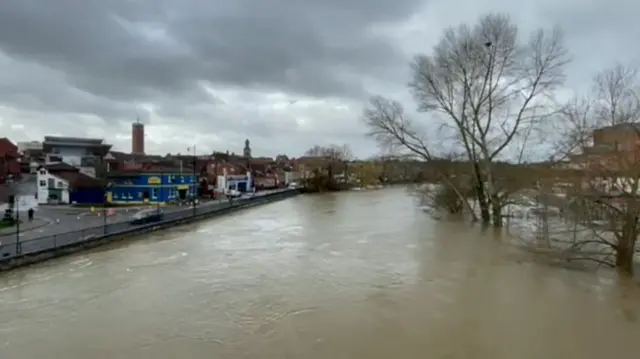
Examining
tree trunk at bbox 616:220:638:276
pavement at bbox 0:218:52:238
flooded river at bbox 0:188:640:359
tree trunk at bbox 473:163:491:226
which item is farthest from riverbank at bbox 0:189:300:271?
tree trunk at bbox 616:220:638:276

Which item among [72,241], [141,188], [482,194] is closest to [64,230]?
[72,241]

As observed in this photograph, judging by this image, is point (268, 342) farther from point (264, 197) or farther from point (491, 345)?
point (264, 197)

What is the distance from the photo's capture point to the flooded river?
796cm

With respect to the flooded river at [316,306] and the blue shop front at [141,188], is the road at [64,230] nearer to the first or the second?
the flooded river at [316,306]

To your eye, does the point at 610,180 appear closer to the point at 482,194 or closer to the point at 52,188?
the point at 482,194

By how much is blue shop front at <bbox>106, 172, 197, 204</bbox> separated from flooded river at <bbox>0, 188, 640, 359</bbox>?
20.1 meters

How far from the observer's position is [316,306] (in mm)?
10055

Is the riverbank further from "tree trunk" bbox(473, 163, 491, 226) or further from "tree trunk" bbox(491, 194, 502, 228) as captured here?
"tree trunk" bbox(491, 194, 502, 228)

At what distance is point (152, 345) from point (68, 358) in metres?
1.21

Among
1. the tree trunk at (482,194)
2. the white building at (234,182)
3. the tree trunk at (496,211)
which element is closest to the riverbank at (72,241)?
the tree trunk at (482,194)

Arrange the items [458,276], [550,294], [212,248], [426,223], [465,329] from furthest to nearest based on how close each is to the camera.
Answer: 1. [426,223]
2. [212,248]
3. [458,276]
4. [550,294]
5. [465,329]

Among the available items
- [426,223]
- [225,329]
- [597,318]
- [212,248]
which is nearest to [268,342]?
[225,329]

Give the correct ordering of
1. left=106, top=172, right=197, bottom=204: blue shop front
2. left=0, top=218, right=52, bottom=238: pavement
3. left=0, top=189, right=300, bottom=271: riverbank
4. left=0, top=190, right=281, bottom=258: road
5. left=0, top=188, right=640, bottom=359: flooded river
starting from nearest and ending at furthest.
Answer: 1. left=0, top=188, right=640, bottom=359: flooded river
2. left=0, top=189, right=300, bottom=271: riverbank
3. left=0, top=190, right=281, bottom=258: road
4. left=0, top=218, right=52, bottom=238: pavement
5. left=106, top=172, right=197, bottom=204: blue shop front

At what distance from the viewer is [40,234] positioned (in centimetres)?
1928
